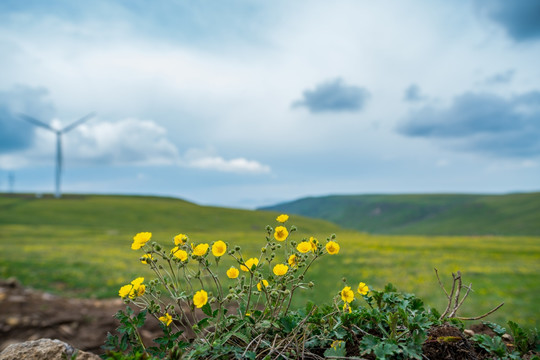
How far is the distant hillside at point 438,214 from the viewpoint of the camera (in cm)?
9876

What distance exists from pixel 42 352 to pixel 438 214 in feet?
490

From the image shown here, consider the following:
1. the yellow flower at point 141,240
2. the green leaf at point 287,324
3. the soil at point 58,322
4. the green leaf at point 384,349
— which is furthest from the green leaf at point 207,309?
the soil at point 58,322

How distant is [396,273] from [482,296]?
3.93 metres

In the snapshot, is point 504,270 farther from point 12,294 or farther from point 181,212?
point 181,212

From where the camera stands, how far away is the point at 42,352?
2.58 m

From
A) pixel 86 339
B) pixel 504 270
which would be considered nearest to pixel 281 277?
pixel 86 339

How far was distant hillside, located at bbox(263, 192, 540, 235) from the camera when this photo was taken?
98.8 metres

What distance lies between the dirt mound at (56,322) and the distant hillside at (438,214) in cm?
6385

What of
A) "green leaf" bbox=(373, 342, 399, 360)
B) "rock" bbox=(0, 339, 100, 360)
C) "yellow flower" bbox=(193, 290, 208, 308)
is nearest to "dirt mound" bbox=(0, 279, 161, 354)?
"rock" bbox=(0, 339, 100, 360)

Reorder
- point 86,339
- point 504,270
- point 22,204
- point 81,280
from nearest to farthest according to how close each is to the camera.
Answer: point 86,339 < point 81,280 < point 504,270 < point 22,204

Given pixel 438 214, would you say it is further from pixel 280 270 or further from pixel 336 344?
pixel 280 270

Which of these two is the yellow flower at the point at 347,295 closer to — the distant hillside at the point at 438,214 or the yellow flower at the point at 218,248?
the yellow flower at the point at 218,248

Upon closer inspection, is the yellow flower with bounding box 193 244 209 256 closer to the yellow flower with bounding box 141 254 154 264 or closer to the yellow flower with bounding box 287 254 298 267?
the yellow flower with bounding box 141 254 154 264

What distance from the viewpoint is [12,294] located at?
9508 millimetres
